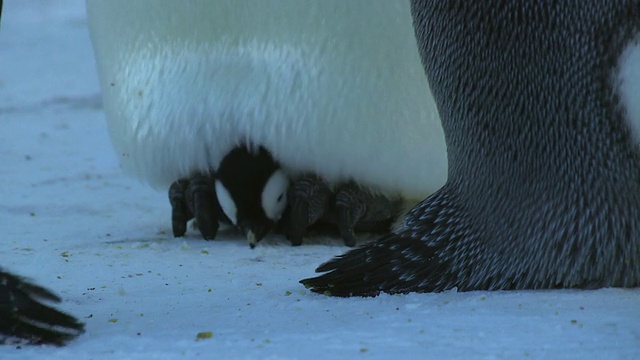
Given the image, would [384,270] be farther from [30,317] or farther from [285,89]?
[285,89]

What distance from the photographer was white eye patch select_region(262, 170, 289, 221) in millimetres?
1947

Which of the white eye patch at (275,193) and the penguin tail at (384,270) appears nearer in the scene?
the penguin tail at (384,270)

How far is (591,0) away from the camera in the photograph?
1310mm

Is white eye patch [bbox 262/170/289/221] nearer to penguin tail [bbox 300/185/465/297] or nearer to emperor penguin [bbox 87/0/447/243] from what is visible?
emperor penguin [bbox 87/0/447/243]

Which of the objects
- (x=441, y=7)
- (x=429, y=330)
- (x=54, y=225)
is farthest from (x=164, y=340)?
(x=54, y=225)

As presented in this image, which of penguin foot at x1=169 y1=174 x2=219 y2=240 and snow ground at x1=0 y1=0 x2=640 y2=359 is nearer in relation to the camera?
snow ground at x1=0 y1=0 x2=640 y2=359

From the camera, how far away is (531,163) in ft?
4.39

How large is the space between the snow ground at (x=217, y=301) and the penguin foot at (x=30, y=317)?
17 millimetres

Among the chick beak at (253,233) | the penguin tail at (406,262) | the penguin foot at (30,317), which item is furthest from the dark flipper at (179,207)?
the penguin foot at (30,317)

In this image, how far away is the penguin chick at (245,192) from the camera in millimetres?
1947

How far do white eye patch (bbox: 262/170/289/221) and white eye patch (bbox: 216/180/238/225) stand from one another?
5 cm

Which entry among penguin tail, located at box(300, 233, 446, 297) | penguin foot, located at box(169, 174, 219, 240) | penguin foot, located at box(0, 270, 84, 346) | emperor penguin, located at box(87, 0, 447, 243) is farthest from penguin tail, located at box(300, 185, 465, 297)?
Result: penguin foot, located at box(169, 174, 219, 240)

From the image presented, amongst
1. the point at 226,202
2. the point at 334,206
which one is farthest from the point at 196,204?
the point at 334,206

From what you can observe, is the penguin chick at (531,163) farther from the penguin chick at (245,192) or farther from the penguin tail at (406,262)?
the penguin chick at (245,192)
